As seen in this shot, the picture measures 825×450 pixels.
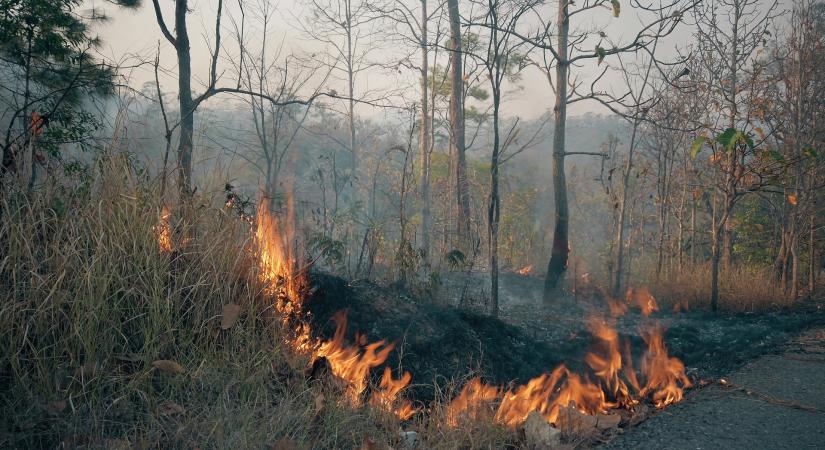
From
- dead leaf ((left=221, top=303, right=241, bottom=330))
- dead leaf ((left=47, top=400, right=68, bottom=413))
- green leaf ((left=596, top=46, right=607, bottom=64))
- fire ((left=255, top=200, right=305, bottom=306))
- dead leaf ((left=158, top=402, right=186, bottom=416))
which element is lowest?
dead leaf ((left=158, top=402, right=186, bottom=416))

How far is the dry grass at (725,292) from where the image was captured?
7887 mm

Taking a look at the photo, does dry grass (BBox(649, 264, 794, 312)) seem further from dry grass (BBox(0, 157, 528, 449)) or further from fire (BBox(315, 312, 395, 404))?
dry grass (BBox(0, 157, 528, 449))

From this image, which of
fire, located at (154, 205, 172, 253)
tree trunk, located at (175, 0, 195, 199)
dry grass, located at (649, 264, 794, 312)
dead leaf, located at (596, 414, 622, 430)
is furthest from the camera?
dry grass, located at (649, 264, 794, 312)

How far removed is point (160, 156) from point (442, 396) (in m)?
3.09

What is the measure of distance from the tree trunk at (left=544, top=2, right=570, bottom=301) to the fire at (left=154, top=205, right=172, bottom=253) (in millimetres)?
6144

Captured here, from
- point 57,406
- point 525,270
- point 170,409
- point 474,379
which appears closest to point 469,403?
point 474,379

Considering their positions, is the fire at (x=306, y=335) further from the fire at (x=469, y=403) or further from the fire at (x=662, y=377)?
the fire at (x=662, y=377)

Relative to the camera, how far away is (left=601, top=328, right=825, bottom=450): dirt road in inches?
133

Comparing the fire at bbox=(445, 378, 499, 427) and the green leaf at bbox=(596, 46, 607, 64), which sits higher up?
the green leaf at bbox=(596, 46, 607, 64)

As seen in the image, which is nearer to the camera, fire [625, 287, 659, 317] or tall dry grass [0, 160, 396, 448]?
tall dry grass [0, 160, 396, 448]

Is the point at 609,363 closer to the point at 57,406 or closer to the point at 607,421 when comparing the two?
the point at 607,421

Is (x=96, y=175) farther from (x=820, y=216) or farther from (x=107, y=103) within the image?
(x=820, y=216)

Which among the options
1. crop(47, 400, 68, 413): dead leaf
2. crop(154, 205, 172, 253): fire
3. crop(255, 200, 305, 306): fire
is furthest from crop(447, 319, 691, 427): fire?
crop(154, 205, 172, 253): fire

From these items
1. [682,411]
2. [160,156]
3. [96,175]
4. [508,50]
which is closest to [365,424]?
[682,411]
